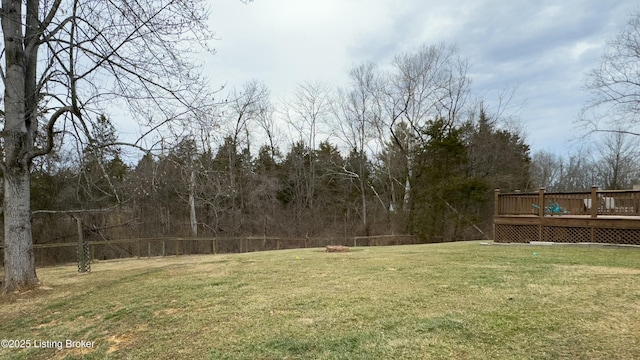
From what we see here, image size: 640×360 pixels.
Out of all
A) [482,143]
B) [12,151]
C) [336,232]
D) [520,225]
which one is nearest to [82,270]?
[12,151]

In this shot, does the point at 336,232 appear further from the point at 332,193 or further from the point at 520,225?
the point at 520,225

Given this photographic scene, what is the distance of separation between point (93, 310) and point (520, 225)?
40.3 feet

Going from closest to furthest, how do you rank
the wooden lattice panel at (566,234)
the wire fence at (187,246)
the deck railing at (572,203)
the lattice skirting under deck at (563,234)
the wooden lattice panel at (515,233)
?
the lattice skirting under deck at (563,234)
the deck railing at (572,203)
the wooden lattice panel at (566,234)
the wooden lattice panel at (515,233)
the wire fence at (187,246)

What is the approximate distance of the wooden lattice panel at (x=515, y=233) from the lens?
39.7ft

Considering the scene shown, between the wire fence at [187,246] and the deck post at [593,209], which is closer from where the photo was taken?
the deck post at [593,209]

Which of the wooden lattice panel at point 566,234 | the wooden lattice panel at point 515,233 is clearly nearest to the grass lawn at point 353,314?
the wooden lattice panel at point 566,234

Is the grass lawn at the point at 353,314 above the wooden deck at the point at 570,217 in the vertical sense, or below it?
below

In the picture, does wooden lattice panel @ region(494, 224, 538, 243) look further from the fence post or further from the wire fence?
the fence post

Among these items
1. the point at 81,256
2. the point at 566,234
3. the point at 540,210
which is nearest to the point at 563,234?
the point at 566,234

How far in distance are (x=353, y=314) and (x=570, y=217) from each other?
10.0 metres

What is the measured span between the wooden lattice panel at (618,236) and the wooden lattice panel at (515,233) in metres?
1.71

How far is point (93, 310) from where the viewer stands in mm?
5320

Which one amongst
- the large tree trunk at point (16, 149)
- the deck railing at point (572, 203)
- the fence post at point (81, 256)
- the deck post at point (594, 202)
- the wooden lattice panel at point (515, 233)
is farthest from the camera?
the wooden lattice panel at point (515, 233)

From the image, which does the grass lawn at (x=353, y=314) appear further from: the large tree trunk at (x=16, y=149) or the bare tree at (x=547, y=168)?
the bare tree at (x=547, y=168)
